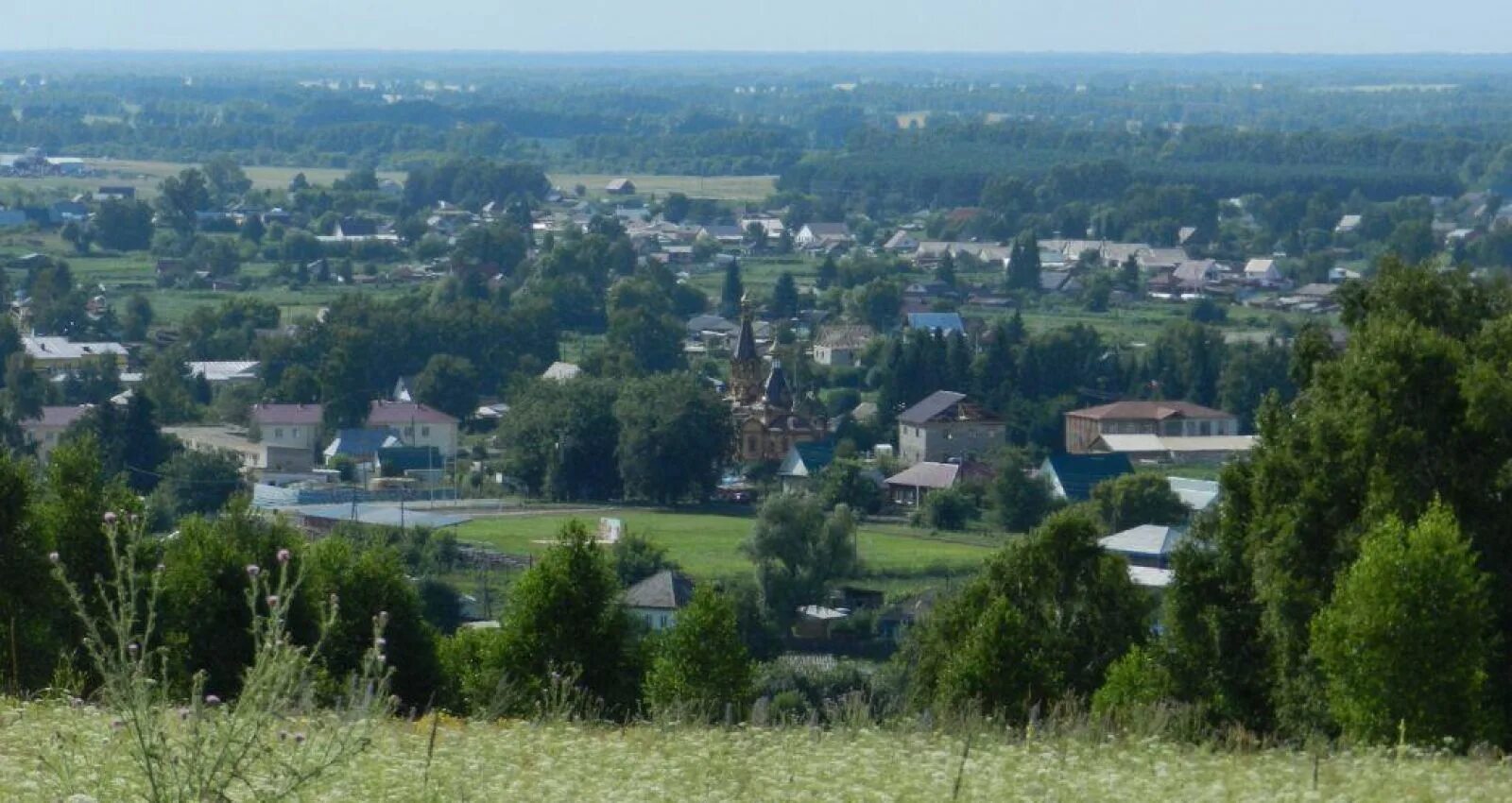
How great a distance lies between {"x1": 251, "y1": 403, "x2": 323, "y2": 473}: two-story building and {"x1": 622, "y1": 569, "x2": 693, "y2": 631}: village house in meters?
14.0

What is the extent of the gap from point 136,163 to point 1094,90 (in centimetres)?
10122

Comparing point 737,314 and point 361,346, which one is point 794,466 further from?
point 737,314

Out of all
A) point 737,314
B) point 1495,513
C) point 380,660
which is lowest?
point 737,314

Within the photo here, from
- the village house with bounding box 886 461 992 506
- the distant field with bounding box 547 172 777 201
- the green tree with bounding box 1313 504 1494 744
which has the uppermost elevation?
the green tree with bounding box 1313 504 1494 744

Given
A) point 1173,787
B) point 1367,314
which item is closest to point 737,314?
point 1367,314

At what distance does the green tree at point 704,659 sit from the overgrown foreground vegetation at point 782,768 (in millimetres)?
4704

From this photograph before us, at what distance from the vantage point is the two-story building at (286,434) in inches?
1427

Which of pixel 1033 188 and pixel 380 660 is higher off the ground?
pixel 380 660

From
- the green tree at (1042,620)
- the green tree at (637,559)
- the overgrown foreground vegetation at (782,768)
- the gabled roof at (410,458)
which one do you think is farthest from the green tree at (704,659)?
the gabled roof at (410,458)

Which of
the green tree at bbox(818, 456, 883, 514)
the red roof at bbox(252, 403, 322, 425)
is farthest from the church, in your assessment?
the red roof at bbox(252, 403, 322, 425)

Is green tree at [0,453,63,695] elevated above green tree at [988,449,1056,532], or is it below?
above

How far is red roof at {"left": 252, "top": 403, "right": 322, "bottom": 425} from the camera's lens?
125ft

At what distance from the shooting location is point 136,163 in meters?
103

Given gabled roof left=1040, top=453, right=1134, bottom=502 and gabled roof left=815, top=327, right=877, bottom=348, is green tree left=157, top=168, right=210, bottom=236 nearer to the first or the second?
gabled roof left=815, top=327, right=877, bottom=348
